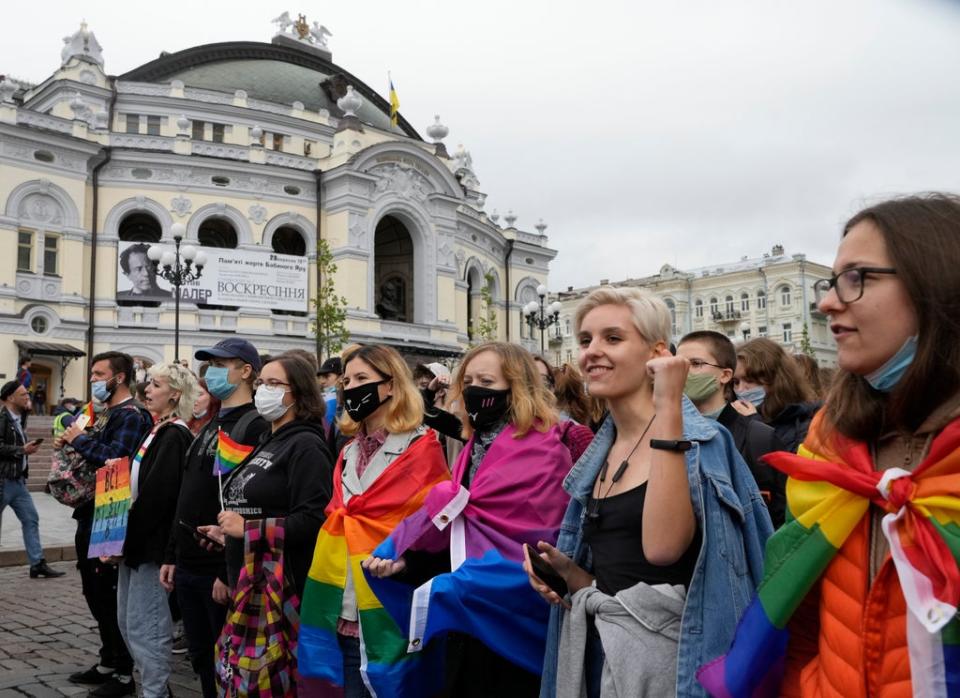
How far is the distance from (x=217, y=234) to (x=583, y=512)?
36399mm

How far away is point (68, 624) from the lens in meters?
7.41

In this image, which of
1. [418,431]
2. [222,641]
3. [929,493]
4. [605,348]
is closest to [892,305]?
[929,493]

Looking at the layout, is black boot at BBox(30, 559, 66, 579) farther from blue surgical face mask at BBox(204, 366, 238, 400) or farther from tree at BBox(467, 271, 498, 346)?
tree at BBox(467, 271, 498, 346)

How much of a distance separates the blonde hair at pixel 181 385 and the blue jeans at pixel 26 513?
526cm

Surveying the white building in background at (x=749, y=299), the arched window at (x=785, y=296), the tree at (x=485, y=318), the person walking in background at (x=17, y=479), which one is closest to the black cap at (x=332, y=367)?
the person walking in background at (x=17, y=479)

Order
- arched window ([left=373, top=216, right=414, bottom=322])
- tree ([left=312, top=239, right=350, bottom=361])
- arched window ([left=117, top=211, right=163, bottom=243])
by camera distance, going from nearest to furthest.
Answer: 1. tree ([left=312, top=239, right=350, bottom=361])
2. arched window ([left=117, top=211, right=163, bottom=243])
3. arched window ([left=373, top=216, right=414, bottom=322])

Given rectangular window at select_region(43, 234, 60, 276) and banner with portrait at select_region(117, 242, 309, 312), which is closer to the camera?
rectangular window at select_region(43, 234, 60, 276)

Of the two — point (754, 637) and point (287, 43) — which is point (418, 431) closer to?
point (754, 637)

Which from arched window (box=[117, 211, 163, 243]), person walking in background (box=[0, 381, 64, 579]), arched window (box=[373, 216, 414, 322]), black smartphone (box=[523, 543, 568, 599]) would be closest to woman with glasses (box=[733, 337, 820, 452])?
black smartphone (box=[523, 543, 568, 599])

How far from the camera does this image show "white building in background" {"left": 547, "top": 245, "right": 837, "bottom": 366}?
60.3 meters

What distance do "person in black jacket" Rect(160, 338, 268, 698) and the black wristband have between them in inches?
117

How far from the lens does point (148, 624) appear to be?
201 inches

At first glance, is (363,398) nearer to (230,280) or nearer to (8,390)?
(8,390)

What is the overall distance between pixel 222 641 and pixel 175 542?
1028mm
